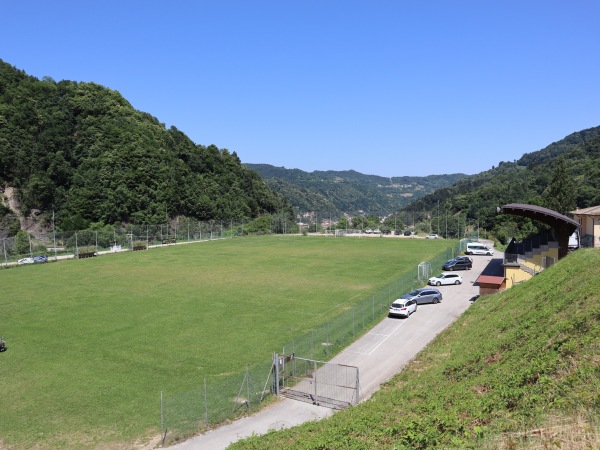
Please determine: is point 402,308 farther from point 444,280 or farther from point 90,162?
point 90,162

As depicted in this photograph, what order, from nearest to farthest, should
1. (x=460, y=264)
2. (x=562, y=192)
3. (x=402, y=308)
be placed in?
(x=402, y=308) → (x=460, y=264) → (x=562, y=192)

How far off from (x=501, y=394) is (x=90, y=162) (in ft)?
373

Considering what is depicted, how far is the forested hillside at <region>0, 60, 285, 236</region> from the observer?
10025 centimetres

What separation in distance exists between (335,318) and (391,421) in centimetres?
1916

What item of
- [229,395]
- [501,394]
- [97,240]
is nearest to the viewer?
[501,394]

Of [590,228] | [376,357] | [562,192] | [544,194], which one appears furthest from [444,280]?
[544,194]

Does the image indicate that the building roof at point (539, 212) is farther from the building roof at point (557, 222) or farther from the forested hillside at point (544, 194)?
the forested hillside at point (544, 194)

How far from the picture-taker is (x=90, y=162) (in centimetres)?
10800

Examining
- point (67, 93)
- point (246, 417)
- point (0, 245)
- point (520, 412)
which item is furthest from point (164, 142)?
point (520, 412)

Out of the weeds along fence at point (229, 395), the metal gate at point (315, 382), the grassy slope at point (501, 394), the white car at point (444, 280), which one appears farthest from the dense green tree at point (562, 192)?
the metal gate at point (315, 382)

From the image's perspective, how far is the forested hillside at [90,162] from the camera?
100250 millimetres

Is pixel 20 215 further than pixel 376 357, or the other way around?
pixel 20 215

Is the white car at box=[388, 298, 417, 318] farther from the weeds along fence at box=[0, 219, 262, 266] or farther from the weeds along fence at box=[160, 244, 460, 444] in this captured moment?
the weeds along fence at box=[0, 219, 262, 266]

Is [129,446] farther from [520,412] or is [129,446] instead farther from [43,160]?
[43,160]
